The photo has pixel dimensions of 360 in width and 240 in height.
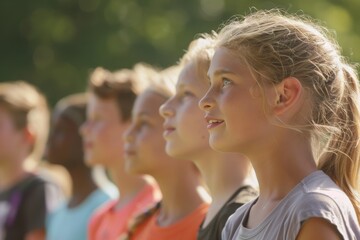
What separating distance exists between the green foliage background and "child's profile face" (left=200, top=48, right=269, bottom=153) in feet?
34.9

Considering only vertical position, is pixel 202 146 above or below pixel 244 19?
below

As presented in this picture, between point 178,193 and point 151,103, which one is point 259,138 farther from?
point 151,103

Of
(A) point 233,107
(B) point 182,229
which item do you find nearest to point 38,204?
(B) point 182,229

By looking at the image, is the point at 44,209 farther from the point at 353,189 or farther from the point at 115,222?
the point at 353,189

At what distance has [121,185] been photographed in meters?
6.87

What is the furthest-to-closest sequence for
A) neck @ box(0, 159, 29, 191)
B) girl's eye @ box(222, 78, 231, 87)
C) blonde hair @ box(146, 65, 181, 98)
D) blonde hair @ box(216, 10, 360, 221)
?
neck @ box(0, 159, 29, 191) < blonde hair @ box(146, 65, 181, 98) < girl's eye @ box(222, 78, 231, 87) < blonde hair @ box(216, 10, 360, 221)

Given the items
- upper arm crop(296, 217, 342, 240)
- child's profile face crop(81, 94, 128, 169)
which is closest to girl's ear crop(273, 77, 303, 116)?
upper arm crop(296, 217, 342, 240)

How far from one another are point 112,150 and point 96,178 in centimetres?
106

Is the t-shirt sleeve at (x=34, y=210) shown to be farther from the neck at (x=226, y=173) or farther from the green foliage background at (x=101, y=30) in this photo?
the green foliage background at (x=101, y=30)

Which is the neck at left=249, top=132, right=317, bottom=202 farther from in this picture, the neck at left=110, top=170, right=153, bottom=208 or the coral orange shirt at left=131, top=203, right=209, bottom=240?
the neck at left=110, top=170, right=153, bottom=208

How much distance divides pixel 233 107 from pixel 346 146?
17.6 inches

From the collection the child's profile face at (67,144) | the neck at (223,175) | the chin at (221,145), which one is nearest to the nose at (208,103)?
the chin at (221,145)

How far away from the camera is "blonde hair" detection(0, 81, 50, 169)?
8500mm

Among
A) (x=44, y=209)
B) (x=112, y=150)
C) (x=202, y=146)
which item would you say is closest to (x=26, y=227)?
(x=44, y=209)
